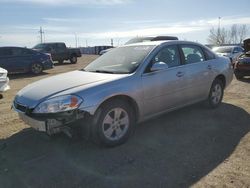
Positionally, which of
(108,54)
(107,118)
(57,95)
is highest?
(108,54)

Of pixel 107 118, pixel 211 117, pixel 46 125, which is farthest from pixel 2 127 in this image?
pixel 211 117

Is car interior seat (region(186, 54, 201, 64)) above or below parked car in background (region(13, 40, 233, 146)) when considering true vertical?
above

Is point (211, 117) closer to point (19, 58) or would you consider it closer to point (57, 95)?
point (57, 95)

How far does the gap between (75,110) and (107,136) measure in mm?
697

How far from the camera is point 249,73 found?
1157 cm

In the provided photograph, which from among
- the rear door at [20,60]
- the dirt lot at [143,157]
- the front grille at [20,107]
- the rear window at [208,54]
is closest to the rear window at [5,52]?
the rear door at [20,60]

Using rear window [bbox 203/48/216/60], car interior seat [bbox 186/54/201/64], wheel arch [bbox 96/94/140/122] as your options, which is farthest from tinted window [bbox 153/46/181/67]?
rear window [bbox 203/48/216/60]

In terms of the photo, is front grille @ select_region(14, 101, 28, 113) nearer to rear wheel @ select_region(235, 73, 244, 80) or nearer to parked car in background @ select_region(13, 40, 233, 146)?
parked car in background @ select_region(13, 40, 233, 146)

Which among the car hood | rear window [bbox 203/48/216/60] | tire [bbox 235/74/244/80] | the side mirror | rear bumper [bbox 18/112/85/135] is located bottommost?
tire [bbox 235/74/244/80]

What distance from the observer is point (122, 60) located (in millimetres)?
5359

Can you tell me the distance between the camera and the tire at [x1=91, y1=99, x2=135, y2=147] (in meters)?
4.32

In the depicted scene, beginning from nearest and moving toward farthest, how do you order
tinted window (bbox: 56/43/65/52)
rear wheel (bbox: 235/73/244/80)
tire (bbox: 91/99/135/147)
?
tire (bbox: 91/99/135/147) < rear wheel (bbox: 235/73/244/80) < tinted window (bbox: 56/43/65/52)

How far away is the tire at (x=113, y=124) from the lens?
14.2 feet

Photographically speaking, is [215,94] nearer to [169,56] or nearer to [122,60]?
[169,56]
